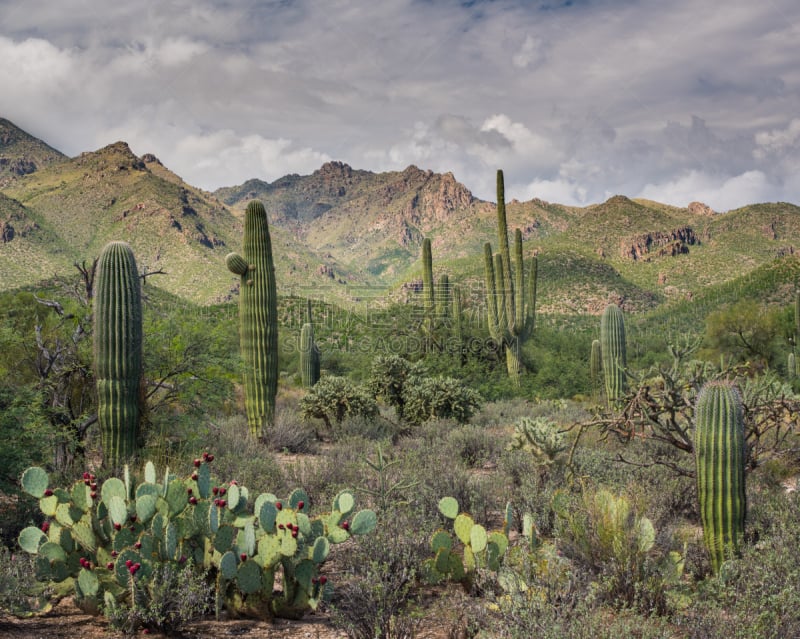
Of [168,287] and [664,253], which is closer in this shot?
[168,287]

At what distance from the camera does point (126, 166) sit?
344 feet

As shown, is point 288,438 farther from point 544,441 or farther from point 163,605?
point 163,605

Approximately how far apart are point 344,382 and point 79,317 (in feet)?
16.7

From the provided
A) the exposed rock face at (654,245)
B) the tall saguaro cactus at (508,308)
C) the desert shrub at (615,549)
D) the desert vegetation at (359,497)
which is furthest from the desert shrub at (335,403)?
the exposed rock face at (654,245)

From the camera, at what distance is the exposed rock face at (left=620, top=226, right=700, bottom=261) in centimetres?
8012

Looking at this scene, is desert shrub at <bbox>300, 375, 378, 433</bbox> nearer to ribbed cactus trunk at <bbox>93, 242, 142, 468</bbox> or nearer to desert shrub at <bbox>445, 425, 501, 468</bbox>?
desert shrub at <bbox>445, 425, 501, 468</bbox>

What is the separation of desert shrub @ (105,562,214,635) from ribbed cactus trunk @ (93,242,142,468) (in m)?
3.60

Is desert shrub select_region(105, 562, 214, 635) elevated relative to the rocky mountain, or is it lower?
lower

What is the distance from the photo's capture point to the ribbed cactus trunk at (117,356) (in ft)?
22.3

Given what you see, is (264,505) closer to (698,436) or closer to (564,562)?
(564,562)

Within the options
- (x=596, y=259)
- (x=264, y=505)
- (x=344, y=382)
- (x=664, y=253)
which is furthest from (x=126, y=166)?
(x=264, y=505)

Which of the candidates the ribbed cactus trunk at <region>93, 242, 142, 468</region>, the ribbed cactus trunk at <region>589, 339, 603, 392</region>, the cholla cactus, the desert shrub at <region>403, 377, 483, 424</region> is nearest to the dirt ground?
the cholla cactus

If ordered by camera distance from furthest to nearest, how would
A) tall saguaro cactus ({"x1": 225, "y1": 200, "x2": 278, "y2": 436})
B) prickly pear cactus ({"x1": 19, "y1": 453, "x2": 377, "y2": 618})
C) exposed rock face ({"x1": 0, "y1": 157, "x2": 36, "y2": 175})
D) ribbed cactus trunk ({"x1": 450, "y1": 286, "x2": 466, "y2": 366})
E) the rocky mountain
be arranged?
exposed rock face ({"x1": 0, "y1": 157, "x2": 36, "y2": 175}) → the rocky mountain → ribbed cactus trunk ({"x1": 450, "y1": 286, "x2": 466, "y2": 366}) → tall saguaro cactus ({"x1": 225, "y1": 200, "x2": 278, "y2": 436}) → prickly pear cactus ({"x1": 19, "y1": 453, "x2": 377, "y2": 618})

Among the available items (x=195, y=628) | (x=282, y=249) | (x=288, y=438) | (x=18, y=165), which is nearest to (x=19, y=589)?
(x=195, y=628)
